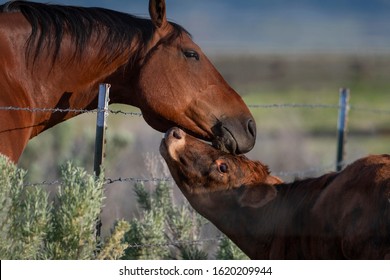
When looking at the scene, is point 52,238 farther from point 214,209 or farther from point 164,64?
point 164,64

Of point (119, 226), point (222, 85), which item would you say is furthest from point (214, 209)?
point (222, 85)

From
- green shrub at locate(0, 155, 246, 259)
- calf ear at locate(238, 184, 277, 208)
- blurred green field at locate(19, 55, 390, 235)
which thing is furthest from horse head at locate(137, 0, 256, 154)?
blurred green field at locate(19, 55, 390, 235)

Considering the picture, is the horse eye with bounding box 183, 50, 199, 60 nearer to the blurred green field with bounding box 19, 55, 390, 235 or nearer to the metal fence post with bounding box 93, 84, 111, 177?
the metal fence post with bounding box 93, 84, 111, 177

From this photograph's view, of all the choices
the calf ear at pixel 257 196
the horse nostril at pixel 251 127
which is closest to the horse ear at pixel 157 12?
the horse nostril at pixel 251 127

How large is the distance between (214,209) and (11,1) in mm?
1994

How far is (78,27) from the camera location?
6.72 metres

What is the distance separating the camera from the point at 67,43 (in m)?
6.68

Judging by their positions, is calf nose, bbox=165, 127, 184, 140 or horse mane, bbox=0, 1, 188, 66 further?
horse mane, bbox=0, 1, 188, 66

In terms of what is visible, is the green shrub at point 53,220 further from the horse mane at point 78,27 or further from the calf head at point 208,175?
the horse mane at point 78,27

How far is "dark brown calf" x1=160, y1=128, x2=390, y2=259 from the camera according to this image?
529 cm

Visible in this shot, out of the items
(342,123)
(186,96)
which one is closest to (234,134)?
(186,96)

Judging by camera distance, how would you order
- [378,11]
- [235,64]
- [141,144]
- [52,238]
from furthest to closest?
[378,11]
[235,64]
[141,144]
[52,238]

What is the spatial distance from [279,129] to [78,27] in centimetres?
1430

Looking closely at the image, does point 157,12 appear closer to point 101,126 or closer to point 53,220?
point 101,126
